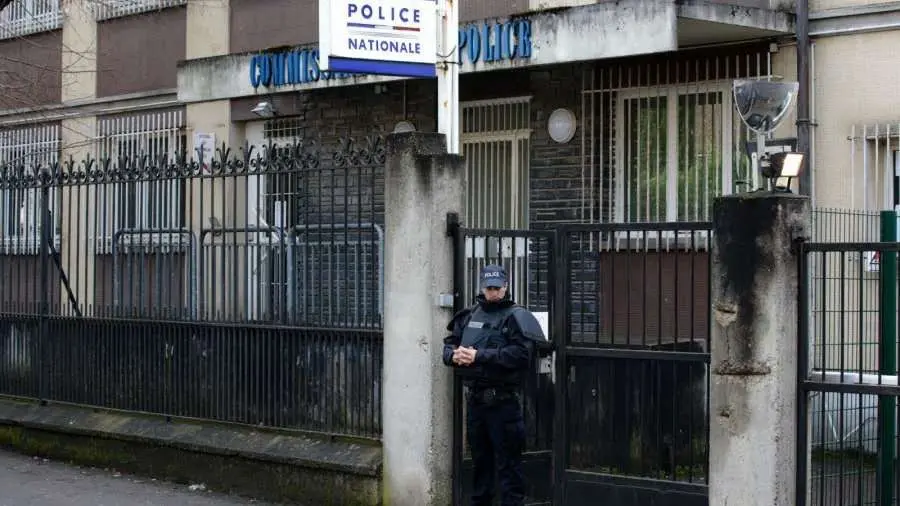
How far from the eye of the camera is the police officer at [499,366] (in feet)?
27.3

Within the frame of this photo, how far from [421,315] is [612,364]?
1449 mm

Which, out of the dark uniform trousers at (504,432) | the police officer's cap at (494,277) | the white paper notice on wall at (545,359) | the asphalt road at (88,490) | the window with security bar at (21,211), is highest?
the window with security bar at (21,211)

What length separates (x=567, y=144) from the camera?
13.7m

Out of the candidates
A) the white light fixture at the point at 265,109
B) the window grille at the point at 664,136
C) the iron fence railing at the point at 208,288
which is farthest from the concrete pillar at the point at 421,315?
the white light fixture at the point at 265,109

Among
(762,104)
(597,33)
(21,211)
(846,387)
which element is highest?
(597,33)

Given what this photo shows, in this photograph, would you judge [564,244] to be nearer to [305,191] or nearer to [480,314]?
[480,314]

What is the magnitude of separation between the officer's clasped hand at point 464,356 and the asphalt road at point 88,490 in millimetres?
2571

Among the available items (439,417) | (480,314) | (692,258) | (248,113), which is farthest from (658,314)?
(248,113)

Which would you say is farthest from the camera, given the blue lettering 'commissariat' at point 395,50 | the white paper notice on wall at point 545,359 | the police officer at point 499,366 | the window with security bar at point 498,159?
the window with security bar at point 498,159

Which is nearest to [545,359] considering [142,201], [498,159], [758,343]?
[758,343]

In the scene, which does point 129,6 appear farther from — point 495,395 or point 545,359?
point 495,395

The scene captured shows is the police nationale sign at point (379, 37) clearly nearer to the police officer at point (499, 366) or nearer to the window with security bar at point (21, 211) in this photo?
the police officer at point (499, 366)

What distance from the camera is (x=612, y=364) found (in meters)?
8.48

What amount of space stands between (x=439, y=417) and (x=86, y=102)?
1198cm
